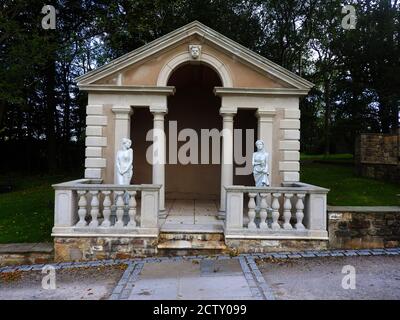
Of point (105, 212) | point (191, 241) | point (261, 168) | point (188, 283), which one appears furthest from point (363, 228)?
point (105, 212)

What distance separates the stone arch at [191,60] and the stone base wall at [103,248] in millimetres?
4322

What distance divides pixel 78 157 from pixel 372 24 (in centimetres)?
→ 2195

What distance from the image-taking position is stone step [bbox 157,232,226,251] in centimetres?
730

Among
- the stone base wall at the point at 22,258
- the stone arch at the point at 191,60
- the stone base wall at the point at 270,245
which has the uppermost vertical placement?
the stone arch at the point at 191,60

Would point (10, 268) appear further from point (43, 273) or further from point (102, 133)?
point (102, 133)

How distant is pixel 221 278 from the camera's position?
5789 millimetres

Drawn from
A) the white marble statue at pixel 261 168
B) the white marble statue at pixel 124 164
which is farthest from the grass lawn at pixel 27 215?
the white marble statue at pixel 261 168

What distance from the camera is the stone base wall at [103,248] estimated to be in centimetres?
730

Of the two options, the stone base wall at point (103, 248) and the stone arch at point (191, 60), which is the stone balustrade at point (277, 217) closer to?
the stone base wall at point (103, 248)

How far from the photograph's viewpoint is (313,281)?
562 cm

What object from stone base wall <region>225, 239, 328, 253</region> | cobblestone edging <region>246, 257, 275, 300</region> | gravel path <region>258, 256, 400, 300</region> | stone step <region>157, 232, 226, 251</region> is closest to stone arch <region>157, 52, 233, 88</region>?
stone step <region>157, 232, 226, 251</region>

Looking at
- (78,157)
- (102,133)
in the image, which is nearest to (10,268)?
(102,133)

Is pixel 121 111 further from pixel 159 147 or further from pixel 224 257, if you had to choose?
pixel 224 257
